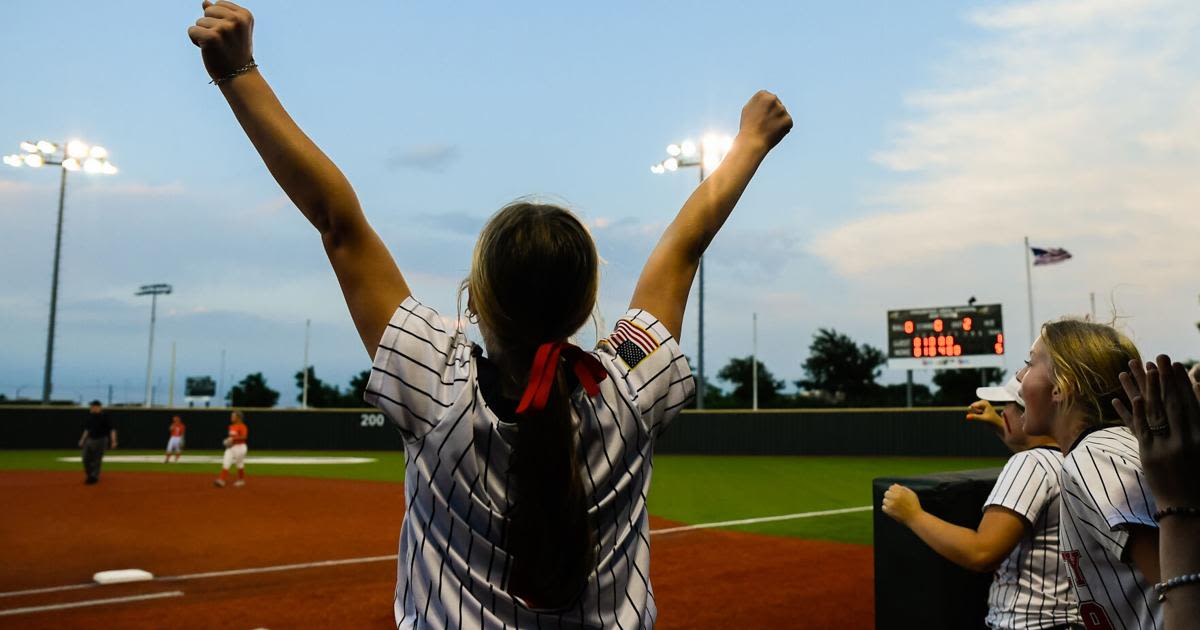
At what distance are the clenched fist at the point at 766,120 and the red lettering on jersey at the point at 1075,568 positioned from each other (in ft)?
4.26

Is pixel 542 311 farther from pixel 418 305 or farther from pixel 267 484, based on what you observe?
pixel 267 484

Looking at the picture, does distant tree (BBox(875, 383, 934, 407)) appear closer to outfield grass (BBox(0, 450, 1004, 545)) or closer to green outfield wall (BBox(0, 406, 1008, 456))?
green outfield wall (BBox(0, 406, 1008, 456))

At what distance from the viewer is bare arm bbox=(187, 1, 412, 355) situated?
135cm

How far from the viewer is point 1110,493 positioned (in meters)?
1.88

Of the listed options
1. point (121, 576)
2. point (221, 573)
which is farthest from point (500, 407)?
point (121, 576)

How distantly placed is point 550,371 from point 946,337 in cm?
3149

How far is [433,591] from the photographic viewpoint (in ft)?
4.51

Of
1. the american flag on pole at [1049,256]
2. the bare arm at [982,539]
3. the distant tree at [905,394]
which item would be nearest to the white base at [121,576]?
the bare arm at [982,539]

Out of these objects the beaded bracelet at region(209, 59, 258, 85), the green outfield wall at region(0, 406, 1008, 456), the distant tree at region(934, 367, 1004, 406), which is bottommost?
the green outfield wall at region(0, 406, 1008, 456)

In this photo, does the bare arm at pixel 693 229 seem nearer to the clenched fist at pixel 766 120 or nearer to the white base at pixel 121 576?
the clenched fist at pixel 766 120

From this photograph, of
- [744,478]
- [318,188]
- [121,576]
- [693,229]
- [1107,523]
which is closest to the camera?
[318,188]

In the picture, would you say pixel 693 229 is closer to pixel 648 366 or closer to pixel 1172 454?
pixel 648 366

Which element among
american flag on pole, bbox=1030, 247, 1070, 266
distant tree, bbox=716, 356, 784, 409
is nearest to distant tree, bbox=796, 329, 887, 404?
distant tree, bbox=716, 356, 784, 409

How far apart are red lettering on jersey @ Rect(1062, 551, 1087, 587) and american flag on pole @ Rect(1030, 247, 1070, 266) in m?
33.5
